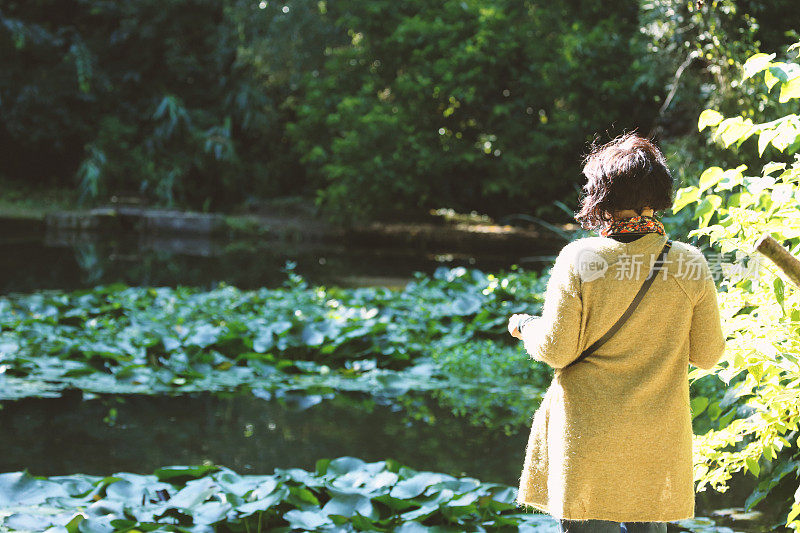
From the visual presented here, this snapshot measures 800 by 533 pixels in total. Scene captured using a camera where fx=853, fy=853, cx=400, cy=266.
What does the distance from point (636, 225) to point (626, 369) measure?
1.05 feet

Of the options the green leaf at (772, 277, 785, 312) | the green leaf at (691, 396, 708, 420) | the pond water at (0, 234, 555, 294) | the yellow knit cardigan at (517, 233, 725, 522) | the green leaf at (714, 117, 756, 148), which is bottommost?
the pond water at (0, 234, 555, 294)

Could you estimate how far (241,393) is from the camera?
526 cm

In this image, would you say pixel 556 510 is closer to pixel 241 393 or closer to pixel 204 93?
pixel 241 393

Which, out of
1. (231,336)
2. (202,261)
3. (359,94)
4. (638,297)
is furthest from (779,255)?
(359,94)

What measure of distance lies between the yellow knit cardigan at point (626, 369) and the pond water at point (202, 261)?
5.93 metres

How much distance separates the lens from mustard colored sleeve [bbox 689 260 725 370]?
1873 millimetres

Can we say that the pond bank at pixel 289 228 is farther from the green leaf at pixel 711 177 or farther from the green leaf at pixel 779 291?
the green leaf at pixel 779 291

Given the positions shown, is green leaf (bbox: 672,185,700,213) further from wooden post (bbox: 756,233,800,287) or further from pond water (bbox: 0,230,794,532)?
pond water (bbox: 0,230,794,532)

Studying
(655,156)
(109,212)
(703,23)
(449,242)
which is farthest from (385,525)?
(109,212)

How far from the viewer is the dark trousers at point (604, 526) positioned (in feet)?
6.37

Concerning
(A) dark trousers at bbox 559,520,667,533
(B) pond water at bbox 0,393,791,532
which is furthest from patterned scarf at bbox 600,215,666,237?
(B) pond water at bbox 0,393,791,532

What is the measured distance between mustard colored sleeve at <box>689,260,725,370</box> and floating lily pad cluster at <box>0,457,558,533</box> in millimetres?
1281

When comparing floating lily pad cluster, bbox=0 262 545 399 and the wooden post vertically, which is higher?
the wooden post

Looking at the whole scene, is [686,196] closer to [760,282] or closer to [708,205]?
[708,205]
